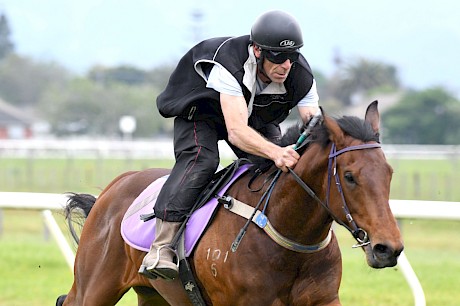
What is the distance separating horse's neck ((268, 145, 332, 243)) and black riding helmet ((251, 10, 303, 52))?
0.58 metres

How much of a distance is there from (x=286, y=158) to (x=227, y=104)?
456 mm

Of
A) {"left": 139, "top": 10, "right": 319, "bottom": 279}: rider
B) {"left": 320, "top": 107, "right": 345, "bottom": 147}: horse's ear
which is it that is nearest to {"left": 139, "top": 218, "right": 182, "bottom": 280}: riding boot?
{"left": 139, "top": 10, "right": 319, "bottom": 279}: rider

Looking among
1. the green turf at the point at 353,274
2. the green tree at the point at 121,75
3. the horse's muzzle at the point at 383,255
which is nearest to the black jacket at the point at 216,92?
the green turf at the point at 353,274

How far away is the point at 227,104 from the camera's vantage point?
5.09 metres

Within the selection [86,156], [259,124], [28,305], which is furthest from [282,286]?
[86,156]

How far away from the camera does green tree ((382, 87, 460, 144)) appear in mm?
63656

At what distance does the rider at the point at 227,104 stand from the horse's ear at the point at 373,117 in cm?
36

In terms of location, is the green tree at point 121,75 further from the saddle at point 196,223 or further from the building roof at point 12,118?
the saddle at point 196,223

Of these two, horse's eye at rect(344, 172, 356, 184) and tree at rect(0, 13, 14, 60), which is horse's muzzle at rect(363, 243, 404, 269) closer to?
horse's eye at rect(344, 172, 356, 184)

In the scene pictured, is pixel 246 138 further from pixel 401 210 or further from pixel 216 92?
pixel 401 210

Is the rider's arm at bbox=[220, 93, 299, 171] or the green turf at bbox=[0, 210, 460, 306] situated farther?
the green turf at bbox=[0, 210, 460, 306]

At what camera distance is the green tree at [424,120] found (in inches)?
2506

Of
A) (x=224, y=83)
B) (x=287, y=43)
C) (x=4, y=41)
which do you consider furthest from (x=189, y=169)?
(x=4, y=41)

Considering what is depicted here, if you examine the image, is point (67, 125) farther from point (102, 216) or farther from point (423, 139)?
point (102, 216)
